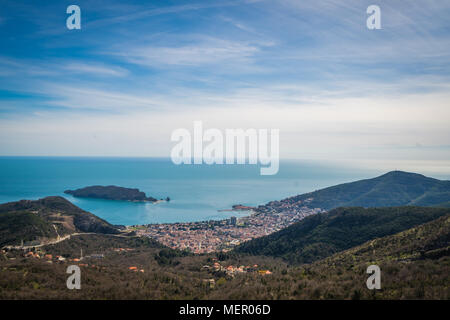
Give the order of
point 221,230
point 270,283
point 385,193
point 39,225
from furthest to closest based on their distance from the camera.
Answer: point 385,193
point 221,230
point 39,225
point 270,283

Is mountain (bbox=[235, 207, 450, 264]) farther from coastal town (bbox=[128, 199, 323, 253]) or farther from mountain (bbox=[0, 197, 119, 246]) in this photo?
mountain (bbox=[0, 197, 119, 246])

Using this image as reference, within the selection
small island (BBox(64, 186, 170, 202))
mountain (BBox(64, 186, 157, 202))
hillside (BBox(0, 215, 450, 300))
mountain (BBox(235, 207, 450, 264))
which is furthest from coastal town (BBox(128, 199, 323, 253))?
mountain (BBox(64, 186, 157, 202))

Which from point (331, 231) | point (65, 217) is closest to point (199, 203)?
point (65, 217)

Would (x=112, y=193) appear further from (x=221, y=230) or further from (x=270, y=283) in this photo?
(x=270, y=283)

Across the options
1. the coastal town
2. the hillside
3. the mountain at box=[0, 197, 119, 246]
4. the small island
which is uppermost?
the hillside

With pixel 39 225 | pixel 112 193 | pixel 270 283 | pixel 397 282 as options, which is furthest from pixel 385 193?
pixel 112 193

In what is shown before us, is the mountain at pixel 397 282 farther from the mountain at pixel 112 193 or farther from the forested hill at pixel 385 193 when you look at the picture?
the mountain at pixel 112 193
